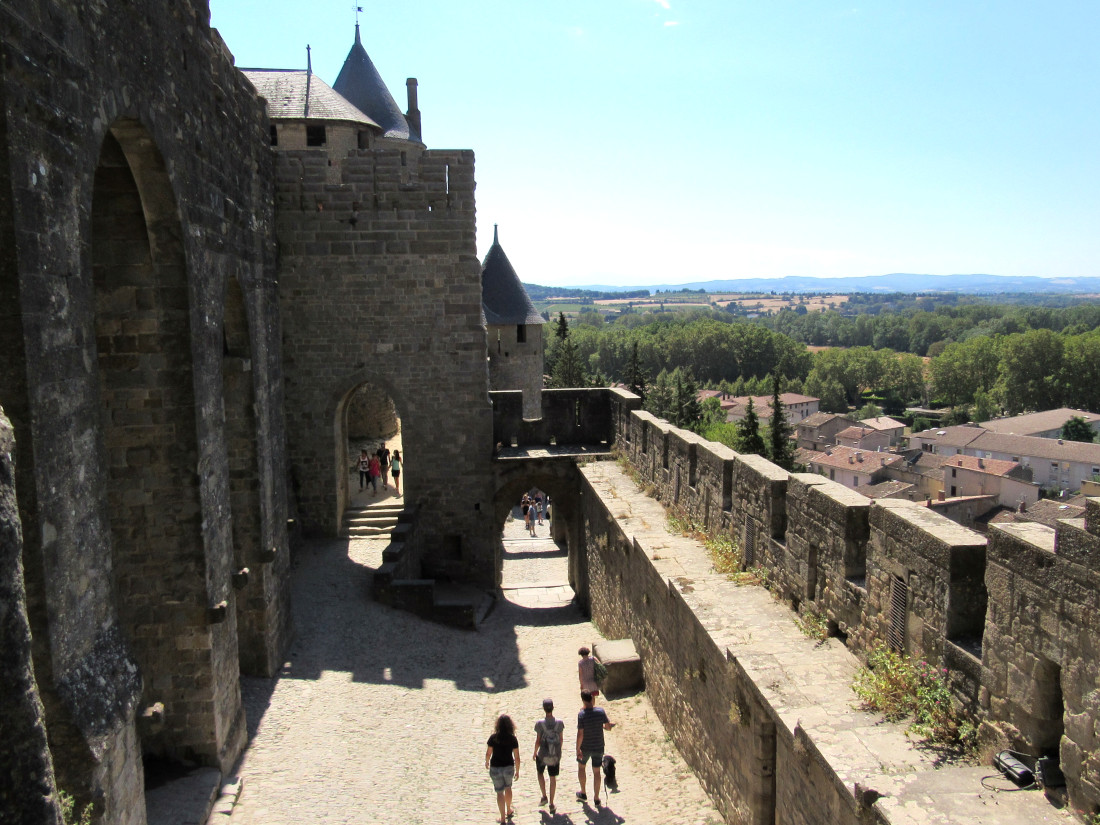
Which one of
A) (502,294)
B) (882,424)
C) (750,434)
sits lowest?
(882,424)

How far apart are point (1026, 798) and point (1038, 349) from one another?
97.0 metres

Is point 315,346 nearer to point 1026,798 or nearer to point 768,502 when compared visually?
point 768,502

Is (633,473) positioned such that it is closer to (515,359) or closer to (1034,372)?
(515,359)

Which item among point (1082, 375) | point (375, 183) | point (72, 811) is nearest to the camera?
point (72, 811)

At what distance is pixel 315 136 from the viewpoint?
15359 millimetres

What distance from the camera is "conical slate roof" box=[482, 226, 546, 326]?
80.5ft

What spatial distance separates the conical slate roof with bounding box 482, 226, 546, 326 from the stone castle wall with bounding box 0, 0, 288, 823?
14923 millimetres

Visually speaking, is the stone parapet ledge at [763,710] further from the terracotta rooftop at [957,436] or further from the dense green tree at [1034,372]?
the dense green tree at [1034,372]

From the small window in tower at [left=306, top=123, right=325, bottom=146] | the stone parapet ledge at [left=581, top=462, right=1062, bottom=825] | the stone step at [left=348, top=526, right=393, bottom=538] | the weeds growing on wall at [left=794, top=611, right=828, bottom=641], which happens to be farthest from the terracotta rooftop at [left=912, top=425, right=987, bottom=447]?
the weeds growing on wall at [left=794, top=611, right=828, bottom=641]

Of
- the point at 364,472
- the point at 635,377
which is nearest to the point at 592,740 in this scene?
the point at 364,472

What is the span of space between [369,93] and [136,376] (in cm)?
1724

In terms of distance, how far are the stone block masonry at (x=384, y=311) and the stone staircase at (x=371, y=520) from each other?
1.06 ft

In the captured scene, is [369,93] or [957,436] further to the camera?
[957,436]

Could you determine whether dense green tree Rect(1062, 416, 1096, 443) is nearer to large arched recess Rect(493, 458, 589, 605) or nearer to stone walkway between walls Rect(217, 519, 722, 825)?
large arched recess Rect(493, 458, 589, 605)
